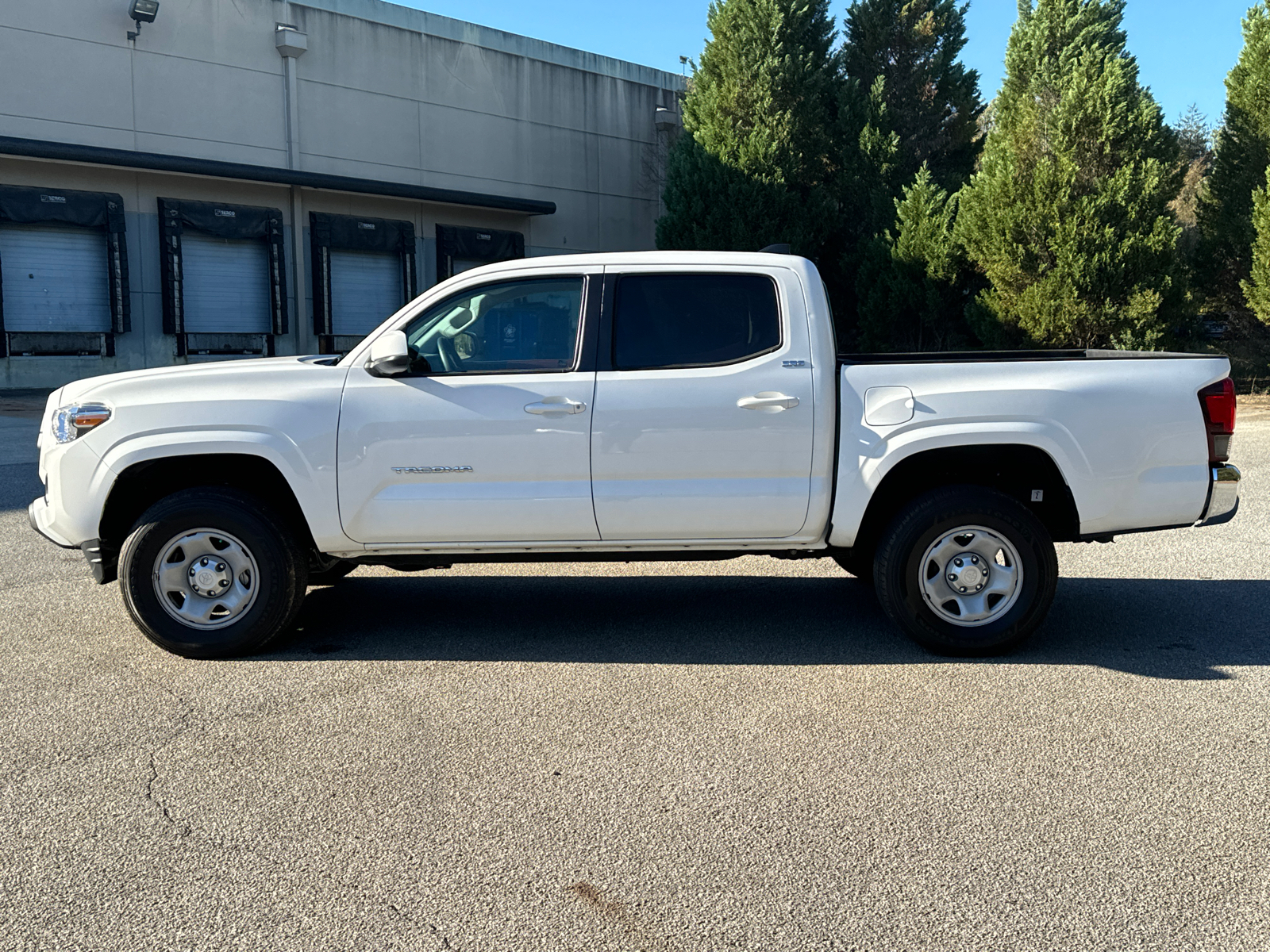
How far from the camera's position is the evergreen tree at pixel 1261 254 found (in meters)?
18.3

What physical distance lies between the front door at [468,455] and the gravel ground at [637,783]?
2.18 feet

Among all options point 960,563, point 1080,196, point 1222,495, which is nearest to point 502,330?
point 960,563

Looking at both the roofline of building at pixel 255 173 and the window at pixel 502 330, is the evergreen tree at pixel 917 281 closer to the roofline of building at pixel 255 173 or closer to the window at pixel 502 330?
the roofline of building at pixel 255 173

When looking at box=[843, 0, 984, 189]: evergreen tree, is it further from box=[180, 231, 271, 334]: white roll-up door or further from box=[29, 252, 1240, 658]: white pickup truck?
box=[29, 252, 1240, 658]: white pickup truck

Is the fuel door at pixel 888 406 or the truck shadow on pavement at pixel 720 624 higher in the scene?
the fuel door at pixel 888 406

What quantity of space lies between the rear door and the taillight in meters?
1.89

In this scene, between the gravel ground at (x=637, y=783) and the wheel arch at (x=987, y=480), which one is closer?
the gravel ground at (x=637, y=783)

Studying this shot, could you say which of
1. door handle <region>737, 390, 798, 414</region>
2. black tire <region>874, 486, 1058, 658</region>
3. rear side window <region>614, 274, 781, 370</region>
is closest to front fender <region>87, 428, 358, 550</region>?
rear side window <region>614, 274, 781, 370</region>

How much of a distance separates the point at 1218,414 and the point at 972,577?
4.61 ft

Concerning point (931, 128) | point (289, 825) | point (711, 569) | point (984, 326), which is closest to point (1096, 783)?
point (289, 825)

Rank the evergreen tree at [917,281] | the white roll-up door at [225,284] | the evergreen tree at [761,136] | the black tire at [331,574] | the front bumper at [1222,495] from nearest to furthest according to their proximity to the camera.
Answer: the front bumper at [1222,495]
the black tire at [331,574]
the evergreen tree at [917,281]
the white roll-up door at [225,284]
the evergreen tree at [761,136]

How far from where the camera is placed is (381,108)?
25312 mm

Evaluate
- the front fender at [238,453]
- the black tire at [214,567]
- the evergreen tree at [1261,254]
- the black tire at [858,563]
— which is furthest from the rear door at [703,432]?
the evergreen tree at [1261,254]

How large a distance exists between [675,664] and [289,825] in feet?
7.44
